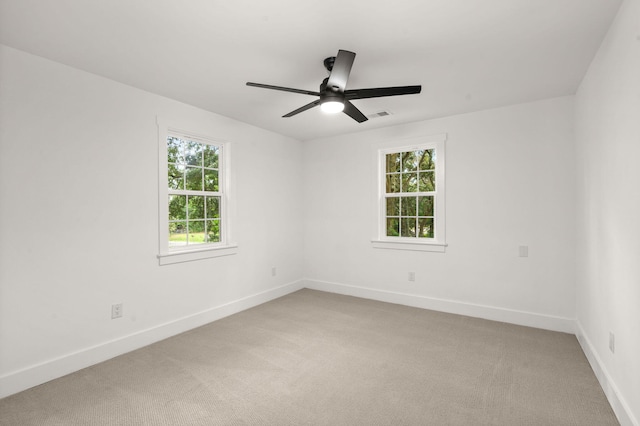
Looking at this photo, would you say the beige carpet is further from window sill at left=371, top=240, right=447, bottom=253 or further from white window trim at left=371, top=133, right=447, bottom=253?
white window trim at left=371, top=133, right=447, bottom=253

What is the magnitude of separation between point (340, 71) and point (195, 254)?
2.66 m

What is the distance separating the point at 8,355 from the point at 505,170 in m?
5.03

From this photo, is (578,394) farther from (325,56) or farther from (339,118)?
(339,118)

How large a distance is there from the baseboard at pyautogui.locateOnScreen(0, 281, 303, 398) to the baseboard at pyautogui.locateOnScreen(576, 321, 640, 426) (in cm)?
372

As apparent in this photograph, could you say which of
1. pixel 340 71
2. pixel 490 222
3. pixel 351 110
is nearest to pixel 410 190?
pixel 490 222

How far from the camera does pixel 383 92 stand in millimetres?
2426

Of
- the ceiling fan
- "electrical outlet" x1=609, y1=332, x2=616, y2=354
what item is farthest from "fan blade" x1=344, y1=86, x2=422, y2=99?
"electrical outlet" x1=609, y1=332, x2=616, y2=354

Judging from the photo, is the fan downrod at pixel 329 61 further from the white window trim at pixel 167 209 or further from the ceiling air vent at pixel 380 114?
the white window trim at pixel 167 209

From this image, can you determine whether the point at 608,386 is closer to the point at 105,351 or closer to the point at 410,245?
the point at 410,245

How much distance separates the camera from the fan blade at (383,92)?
93.4 inches

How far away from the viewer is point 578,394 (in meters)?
2.34

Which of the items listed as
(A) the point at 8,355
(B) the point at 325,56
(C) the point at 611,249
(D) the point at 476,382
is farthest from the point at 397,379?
(A) the point at 8,355

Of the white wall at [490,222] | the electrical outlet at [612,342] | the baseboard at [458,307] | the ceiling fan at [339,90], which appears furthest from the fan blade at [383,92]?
the baseboard at [458,307]

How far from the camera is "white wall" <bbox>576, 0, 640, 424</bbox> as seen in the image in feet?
6.03
